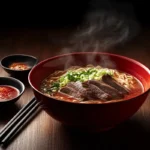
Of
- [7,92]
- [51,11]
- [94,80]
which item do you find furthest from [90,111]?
[51,11]

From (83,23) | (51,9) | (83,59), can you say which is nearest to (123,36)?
(83,23)

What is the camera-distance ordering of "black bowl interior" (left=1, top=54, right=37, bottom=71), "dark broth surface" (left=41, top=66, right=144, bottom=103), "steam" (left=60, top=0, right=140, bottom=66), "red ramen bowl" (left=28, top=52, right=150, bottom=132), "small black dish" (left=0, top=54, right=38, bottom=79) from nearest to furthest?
"red ramen bowl" (left=28, top=52, right=150, bottom=132) < "dark broth surface" (left=41, top=66, right=144, bottom=103) < "small black dish" (left=0, top=54, right=38, bottom=79) < "black bowl interior" (left=1, top=54, right=37, bottom=71) < "steam" (left=60, top=0, right=140, bottom=66)

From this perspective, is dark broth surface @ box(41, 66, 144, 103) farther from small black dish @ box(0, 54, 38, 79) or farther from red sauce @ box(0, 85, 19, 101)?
small black dish @ box(0, 54, 38, 79)

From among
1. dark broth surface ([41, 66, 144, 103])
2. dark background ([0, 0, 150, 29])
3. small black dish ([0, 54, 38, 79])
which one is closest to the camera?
dark broth surface ([41, 66, 144, 103])

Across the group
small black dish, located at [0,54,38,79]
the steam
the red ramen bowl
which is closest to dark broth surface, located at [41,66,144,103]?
the red ramen bowl

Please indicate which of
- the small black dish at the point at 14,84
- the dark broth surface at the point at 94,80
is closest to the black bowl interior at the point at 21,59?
the small black dish at the point at 14,84

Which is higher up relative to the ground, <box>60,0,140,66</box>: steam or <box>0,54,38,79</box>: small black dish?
<box>60,0,140,66</box>: steam

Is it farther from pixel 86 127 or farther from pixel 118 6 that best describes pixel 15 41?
pixel 86 127

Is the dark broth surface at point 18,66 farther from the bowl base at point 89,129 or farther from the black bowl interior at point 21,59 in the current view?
the bowl base at point 89,129
